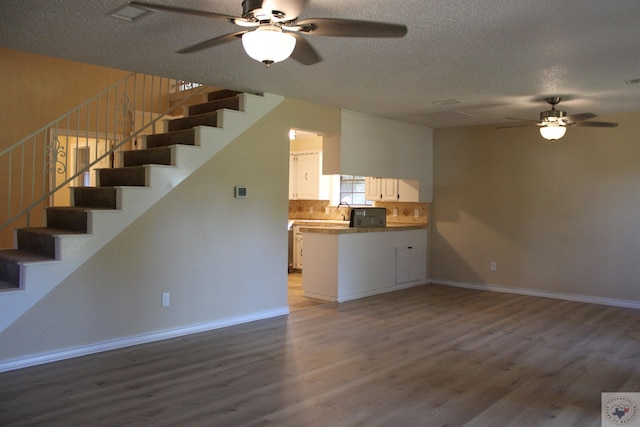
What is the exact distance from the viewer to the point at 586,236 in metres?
6.53

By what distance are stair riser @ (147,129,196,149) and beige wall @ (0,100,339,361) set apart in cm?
31

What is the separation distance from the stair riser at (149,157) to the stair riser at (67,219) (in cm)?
91

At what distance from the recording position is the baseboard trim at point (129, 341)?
12.3 feet

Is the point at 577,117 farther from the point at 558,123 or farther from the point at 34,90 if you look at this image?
the point at 34,90

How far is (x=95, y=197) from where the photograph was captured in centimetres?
476

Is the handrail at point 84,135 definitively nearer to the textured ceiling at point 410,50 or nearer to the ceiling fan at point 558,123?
the textured ceiling at point 410,50

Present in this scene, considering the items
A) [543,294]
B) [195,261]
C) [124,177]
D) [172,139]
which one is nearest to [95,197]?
[124,177]

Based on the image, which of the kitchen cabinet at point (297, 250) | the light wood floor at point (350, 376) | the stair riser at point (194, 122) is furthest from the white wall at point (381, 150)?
the kitchen cabinet at point (297, 250)

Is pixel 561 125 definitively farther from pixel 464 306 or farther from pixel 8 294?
pixel 8 294

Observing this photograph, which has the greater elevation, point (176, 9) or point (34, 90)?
point (34, 90)

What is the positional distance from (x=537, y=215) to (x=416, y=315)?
8.38 feet

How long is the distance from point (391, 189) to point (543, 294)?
8.73 feet

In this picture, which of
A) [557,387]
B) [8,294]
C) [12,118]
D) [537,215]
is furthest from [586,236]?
[12,118]
